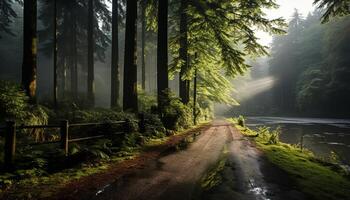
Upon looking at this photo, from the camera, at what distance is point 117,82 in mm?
26219

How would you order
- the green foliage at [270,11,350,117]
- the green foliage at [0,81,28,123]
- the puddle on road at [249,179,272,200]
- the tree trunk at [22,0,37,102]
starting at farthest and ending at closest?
the green foliage at [270,11,350,117] → the tree trunk at [22,0,37,102] → the green foliage at [0,81,28,123] → the puddle on road at [249,179,272,200]

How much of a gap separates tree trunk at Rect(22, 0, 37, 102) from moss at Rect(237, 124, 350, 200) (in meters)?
10.5

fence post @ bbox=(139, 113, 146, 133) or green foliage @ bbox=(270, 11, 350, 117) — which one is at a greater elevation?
green foliage @ bbox=(270, 11, 350, 117)

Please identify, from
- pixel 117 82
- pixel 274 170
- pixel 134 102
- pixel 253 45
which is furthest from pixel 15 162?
pixel 117 82

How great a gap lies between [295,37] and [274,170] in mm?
87454

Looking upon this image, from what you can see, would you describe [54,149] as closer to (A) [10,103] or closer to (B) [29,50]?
(A) [10,103]

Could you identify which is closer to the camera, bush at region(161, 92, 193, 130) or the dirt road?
Answer: the dirt road

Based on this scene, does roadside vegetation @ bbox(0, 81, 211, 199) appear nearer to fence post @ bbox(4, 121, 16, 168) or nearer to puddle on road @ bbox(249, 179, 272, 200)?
fence post @ bbox(4, 121, 16, 168)

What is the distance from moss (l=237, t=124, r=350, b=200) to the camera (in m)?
7.59

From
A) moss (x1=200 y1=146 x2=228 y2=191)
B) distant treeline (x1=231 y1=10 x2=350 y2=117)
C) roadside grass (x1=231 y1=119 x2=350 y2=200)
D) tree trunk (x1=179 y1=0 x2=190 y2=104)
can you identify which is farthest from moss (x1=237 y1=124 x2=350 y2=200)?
distant treeline (x1=231 y1=10 x2=350 y2=117)

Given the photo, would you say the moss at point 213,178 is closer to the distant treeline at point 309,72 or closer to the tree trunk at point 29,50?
the tree trunk at point 29,50

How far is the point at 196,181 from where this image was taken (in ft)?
26.2

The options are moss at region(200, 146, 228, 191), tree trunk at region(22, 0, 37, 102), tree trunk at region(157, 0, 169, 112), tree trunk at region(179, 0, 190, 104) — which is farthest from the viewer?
tree trunk at region(179, 0, 190, 104)

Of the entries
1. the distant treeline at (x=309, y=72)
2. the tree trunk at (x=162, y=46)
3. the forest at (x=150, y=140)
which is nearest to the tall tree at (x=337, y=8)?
the forest at (x=150, y=140)
